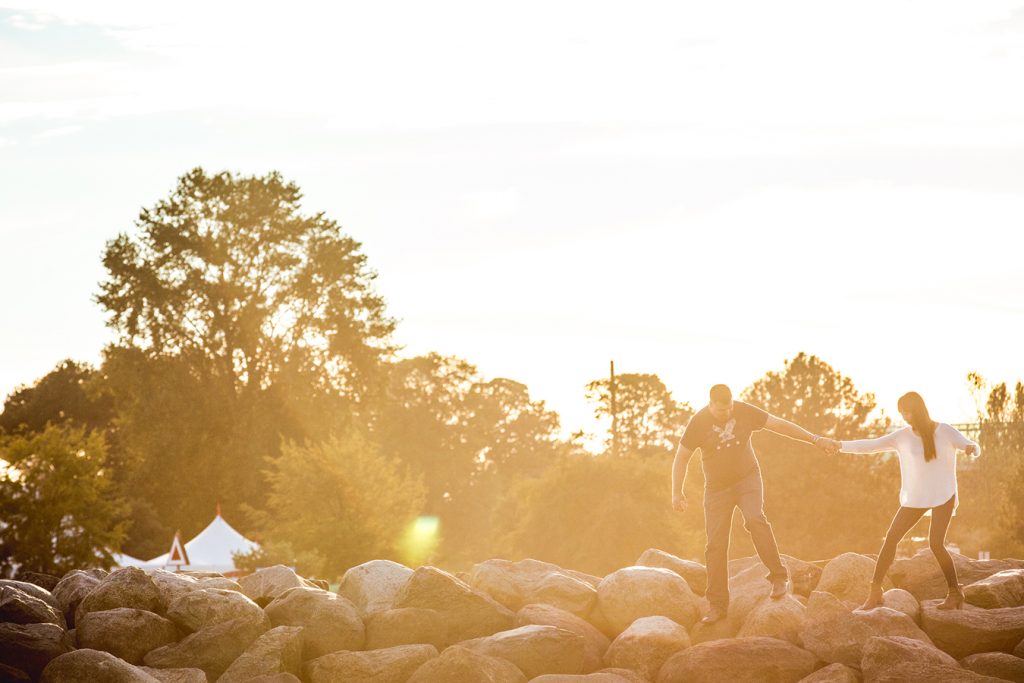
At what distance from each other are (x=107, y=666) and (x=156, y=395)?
38.8 meters

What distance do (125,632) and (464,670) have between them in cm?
406

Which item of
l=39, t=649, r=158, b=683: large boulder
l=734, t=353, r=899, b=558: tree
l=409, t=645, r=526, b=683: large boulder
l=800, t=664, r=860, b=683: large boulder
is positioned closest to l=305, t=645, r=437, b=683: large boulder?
l=409, t=645, r=526, b=683: large boulder

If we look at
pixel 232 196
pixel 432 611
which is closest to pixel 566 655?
pixel 432 611

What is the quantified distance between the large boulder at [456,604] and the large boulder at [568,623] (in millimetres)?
204

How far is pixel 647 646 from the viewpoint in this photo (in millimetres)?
14055

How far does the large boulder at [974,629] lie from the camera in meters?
13.8

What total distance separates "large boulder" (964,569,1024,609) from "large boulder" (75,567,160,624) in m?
9.42

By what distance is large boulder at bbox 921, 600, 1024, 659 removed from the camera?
1376cm

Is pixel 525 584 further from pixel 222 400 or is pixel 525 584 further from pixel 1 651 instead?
pixel 222 400

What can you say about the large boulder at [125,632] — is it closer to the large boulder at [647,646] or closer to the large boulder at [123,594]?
the large boulder at [123,594]

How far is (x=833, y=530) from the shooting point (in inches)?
1858

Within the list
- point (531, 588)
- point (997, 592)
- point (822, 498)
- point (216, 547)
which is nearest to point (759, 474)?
point (997, 592)

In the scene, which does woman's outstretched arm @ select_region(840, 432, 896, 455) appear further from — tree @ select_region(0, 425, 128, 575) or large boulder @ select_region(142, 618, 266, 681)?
tree @ select_region(0, 425, 128, 575)

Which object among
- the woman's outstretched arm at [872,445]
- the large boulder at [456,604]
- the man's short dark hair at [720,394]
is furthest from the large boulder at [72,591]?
the woman's outstretched arm at [872,445]
